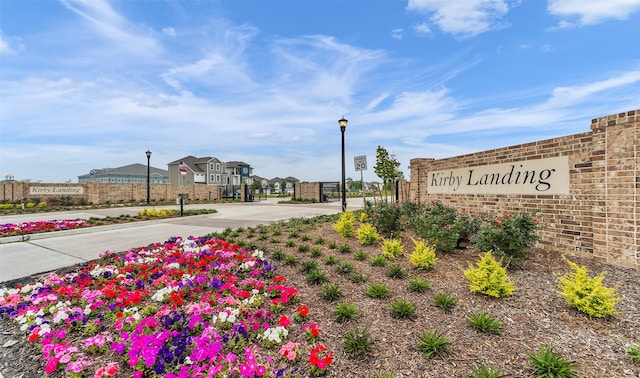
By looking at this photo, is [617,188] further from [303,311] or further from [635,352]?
[303,311]

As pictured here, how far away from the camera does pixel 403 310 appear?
10.3 ft

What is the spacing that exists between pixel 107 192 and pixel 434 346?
28979 millimetres

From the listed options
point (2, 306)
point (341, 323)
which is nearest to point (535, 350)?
point (341, 323)

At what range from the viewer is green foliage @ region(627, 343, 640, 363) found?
235cm

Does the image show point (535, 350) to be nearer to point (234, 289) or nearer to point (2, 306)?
point (234, 289)

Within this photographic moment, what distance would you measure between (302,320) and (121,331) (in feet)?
6.63

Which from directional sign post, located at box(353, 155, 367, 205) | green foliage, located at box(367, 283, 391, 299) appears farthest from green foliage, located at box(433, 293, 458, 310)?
directional sign post, located at box(353, 155, 367, 205)

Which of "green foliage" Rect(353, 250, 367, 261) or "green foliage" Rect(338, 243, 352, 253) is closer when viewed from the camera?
"green foliage" Rect(353, 250, 367, 261)

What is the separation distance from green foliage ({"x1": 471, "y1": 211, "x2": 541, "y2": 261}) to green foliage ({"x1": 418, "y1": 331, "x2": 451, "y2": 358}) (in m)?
2.21

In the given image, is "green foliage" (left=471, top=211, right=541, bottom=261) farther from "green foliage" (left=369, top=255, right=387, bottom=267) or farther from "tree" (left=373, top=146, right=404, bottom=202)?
"tree" (left=373, top=146, right=404, bottom=202)

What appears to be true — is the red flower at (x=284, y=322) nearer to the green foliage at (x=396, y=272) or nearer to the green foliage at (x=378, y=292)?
the green foliage at (x=378, y=292)

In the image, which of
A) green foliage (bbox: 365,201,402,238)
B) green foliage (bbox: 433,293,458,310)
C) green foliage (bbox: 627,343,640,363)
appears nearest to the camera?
green foliage (bbox: 627,343,640,363)

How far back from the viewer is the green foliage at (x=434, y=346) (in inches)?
99.7

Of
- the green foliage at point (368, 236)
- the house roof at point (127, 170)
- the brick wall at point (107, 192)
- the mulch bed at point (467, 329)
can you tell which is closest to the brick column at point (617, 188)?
the mulch bed at point (467, 329)
